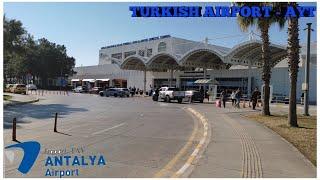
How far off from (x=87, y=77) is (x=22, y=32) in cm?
4784

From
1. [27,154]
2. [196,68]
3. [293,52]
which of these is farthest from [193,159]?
[196,68]

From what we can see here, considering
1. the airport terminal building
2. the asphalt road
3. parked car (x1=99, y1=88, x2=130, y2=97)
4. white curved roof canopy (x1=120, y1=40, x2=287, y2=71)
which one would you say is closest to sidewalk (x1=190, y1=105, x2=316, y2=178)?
the asphalt road

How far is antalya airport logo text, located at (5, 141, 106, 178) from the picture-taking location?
332 inches

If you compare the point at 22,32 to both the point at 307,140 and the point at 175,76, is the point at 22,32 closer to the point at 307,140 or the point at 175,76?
the point at 175,76

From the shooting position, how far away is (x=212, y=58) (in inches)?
2263

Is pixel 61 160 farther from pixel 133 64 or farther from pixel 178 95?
pixel 133 64

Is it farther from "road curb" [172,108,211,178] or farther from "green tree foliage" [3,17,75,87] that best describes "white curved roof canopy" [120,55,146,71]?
"road curb" [172,108,211,178]

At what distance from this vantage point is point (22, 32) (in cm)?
4950

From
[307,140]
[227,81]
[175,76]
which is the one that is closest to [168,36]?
[175,76]

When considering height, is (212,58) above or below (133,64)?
above

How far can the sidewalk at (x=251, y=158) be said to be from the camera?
28.1 feet

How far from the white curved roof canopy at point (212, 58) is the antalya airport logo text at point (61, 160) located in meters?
36.8

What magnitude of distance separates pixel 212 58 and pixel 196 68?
302 inches

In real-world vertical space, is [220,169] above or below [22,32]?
below
